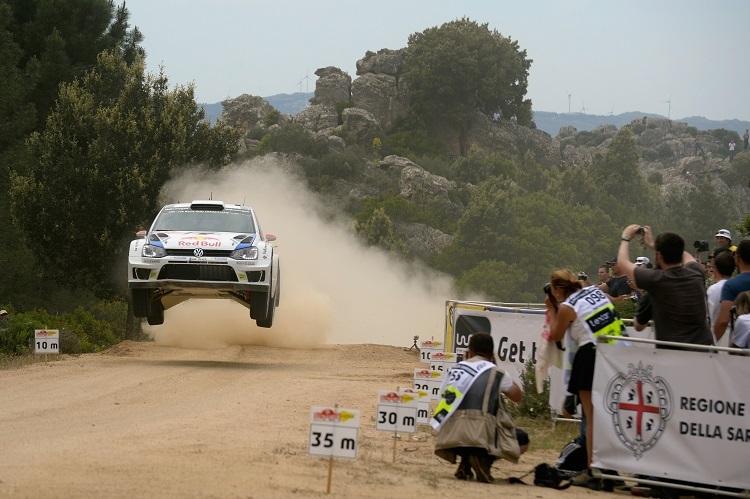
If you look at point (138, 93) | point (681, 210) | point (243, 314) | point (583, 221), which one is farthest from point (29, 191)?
point (681, 210)

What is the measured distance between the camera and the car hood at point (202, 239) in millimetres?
19344

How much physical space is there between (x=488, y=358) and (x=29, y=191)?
87.4ft

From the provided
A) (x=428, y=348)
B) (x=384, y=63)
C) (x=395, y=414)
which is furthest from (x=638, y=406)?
(x=384, y=63)

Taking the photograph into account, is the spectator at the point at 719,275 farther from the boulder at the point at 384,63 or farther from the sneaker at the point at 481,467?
the boulder at the point at 384,63

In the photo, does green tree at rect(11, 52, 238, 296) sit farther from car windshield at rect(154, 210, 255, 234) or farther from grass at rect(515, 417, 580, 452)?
grass at rect(515, 417, 580, 452)

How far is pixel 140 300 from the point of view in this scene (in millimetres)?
19938

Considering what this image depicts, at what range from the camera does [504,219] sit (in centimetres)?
8462

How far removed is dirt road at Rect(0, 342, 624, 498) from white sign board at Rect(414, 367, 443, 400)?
1.88 ft

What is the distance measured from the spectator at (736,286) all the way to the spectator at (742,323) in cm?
25

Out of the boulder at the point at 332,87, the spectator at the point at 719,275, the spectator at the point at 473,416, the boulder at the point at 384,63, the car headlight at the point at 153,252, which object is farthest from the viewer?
the boulder at the point at 384,63

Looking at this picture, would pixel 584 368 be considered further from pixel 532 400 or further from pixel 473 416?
pixel 532 400

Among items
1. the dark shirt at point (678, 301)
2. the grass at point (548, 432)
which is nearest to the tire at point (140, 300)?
the grass at point (548, 432)

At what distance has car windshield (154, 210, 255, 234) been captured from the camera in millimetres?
20406

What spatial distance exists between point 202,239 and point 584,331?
10.4 meters
